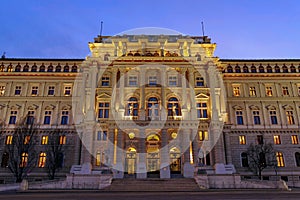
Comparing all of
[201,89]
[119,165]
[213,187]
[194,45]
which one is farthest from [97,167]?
[194,45]

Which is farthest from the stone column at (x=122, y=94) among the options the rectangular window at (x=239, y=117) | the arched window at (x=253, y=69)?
the arched window at (x=253, y=69)

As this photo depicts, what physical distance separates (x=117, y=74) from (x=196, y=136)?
1642 centimetres

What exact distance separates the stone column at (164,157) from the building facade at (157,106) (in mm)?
134

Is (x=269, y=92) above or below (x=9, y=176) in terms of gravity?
above

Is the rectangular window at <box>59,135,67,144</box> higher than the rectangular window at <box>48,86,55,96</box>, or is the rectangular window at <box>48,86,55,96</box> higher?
the rectangular window at <box>48,86,55,96</box>

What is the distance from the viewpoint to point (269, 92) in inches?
1725

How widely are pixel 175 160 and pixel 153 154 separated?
343 cm

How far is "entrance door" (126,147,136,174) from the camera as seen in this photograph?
119 ft

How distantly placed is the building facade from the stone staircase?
4.50m

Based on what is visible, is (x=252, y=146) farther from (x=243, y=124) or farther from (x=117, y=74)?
(x=117, y=74)

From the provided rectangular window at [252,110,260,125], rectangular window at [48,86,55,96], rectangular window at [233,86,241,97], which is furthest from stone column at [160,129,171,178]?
rectangular window at [48,86,55,96]

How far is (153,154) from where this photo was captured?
123 ft

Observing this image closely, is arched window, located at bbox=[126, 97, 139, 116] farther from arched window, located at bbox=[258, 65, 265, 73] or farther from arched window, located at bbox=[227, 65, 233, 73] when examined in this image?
arched window, located at bbox=[258, 65, 265, 73]

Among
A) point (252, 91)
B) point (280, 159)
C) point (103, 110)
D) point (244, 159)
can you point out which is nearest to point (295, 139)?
point (280, 159)
